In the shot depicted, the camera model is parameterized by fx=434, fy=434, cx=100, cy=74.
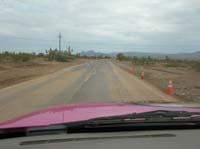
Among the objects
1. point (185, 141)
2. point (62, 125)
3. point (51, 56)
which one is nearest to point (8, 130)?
point (62, 125)

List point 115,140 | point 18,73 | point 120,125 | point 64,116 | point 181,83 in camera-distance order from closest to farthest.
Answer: point 115,140
point 120,125
point 64,116
point 181,83
point 18,73

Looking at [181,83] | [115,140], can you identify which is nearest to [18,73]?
[181,83]

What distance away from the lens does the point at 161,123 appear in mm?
3885

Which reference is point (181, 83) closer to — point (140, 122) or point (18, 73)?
point (18, 73)

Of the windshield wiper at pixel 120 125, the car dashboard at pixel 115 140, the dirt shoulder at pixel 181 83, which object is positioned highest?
the windshield wiper at pixel 120 125

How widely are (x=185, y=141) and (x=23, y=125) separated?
144cm

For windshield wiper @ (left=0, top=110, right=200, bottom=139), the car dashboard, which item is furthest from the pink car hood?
the car dashboard

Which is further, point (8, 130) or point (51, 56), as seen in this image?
point (51, 56)

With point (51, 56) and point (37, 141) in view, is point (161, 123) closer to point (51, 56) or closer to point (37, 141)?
point (37, 141)

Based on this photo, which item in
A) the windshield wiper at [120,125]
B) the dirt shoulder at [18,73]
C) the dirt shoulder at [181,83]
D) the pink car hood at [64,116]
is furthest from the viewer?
the dirt shoulder at [18,73]

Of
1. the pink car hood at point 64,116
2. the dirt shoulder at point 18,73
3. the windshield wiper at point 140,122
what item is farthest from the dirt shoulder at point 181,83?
A: the windshield wiper at point 140,122

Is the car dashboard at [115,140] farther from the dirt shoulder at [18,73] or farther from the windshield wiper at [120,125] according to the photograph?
the dirt shoulder at [18,73]

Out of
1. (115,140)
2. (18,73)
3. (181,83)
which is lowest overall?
(181,83)

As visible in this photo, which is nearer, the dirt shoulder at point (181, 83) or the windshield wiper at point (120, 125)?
the windshield wiper at point (120, 125)
